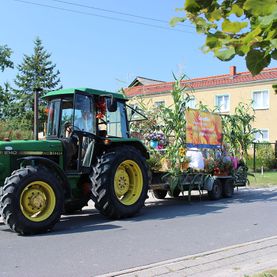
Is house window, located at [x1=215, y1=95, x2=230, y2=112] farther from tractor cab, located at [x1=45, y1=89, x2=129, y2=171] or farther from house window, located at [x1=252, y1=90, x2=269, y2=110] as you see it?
tractor cab, located at [x1=45, y1=89, x2=129, y2=171]

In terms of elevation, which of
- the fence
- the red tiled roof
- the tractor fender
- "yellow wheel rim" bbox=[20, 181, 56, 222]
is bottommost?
"yellow wheel rim" bbox=[20, 181, 56, 222]

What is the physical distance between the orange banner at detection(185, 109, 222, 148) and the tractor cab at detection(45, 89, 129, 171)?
3491mm

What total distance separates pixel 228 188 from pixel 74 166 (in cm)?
606

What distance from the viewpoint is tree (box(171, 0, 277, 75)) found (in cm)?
205

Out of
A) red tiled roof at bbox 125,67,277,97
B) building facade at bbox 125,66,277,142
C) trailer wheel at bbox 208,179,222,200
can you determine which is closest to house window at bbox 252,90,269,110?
building facade at bbox 125,66,277,142

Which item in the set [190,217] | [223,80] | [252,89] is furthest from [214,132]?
[223,80]

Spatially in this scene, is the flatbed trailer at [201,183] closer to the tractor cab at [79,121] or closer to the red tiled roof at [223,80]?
the tractor cab at [79,121]

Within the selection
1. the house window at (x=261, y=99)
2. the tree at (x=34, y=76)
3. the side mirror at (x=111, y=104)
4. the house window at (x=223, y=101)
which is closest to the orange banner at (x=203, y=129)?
the side mirror at (x=111, y=104)

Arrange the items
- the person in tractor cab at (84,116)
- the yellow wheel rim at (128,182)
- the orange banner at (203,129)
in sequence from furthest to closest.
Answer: the orange banner at (203,129), the yellow wheel rim at (128,182), the person in tractor cab at (84,116)

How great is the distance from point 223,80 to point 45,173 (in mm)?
29585

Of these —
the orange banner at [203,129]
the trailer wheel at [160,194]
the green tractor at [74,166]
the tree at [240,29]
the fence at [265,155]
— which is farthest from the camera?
the fence at [265,155]

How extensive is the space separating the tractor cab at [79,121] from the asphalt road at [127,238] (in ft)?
4.68

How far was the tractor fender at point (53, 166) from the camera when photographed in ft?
27.7

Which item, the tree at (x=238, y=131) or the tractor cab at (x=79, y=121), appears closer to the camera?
the tractor cab at (x=79, y=121)
